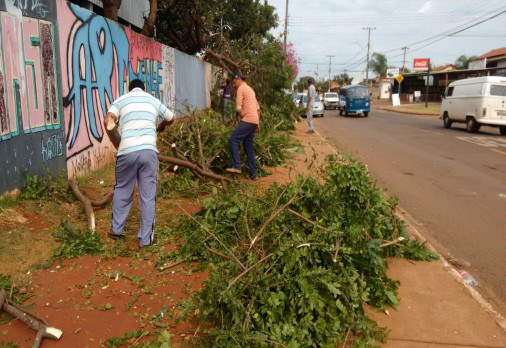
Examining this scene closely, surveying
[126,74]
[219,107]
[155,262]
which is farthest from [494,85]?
[155,262]

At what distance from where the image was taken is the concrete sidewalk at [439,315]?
316 centimetres

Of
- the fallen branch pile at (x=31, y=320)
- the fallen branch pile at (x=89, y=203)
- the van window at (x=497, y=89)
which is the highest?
the van window at (x=497, y=89)

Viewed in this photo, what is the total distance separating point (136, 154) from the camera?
170 inches

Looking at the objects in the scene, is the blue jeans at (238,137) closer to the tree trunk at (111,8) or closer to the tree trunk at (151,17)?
the tree trunk at (111,8)

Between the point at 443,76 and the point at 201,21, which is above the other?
the point at 201,21

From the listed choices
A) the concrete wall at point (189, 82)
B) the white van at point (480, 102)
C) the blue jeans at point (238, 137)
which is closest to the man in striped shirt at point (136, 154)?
the blue jeans at point (238, 137)

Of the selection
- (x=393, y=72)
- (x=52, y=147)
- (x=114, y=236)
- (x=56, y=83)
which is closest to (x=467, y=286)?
(x=114, y=236)

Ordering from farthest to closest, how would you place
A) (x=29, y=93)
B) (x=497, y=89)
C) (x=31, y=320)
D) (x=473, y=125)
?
(x=473, y=125), (x=497, y=89), (x=29, y=93), (x=31, y=320)

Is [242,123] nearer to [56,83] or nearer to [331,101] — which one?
[56,83]

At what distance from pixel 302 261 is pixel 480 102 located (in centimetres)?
1603

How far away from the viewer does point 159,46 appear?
11.7 meters

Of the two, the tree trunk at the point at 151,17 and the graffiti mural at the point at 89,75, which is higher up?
the tree trunk at the point at 151,17

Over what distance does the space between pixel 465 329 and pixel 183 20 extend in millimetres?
16713

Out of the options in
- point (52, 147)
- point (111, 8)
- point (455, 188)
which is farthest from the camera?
point (111, 8)
